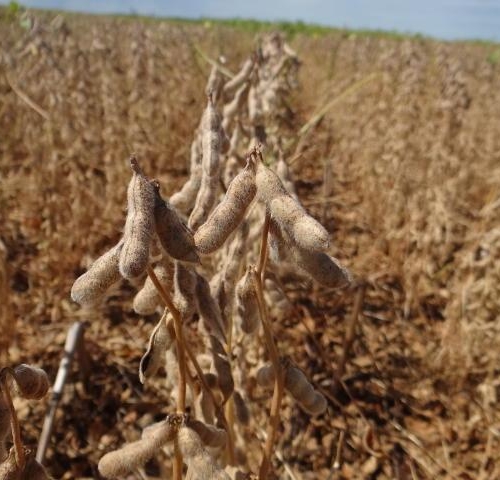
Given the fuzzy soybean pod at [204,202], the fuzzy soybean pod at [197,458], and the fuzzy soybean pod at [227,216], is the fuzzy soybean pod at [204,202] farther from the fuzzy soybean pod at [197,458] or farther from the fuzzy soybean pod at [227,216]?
the fuzzy soybean pod at [197,458]

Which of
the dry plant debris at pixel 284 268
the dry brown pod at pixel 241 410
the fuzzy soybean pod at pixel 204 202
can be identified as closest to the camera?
the fuzzy soybean pod at pixel 204 202

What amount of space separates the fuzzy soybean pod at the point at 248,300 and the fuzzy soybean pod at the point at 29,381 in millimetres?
325

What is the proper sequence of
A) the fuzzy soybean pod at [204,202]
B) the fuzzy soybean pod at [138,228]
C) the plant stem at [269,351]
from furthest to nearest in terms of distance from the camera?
the fuzzy soybean pod at [204,202]
the plant stem at [269,351]
the fuzzy soybean pod at [138,228]

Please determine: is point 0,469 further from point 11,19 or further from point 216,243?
point 11,19

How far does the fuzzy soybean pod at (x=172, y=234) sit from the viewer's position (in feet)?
2.41

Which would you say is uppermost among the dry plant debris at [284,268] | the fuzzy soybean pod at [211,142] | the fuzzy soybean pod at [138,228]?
the fuzzy soybean pod at [211,142]

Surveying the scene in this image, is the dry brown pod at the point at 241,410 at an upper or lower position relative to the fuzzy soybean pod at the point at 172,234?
lower

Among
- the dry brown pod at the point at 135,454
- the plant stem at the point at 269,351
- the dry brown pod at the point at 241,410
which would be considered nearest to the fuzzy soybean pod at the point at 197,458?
the dry brown pod at the point at 135,454

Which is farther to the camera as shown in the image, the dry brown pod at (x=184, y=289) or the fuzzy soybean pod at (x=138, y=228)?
the dry brown pod at (x=184, y=289)

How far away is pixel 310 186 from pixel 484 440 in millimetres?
2602

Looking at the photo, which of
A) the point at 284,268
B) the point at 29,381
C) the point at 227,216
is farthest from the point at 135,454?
the point at 284,268

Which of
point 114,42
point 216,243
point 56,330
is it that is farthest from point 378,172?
point 114,42

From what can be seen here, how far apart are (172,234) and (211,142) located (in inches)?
13.2

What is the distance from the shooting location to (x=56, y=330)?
234cm
